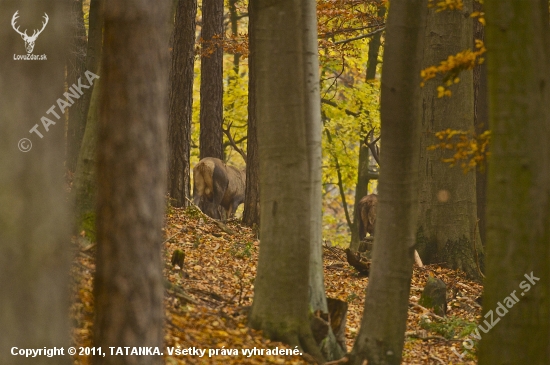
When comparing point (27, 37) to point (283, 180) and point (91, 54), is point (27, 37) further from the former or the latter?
point (91, 54)

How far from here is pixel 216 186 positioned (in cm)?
1858

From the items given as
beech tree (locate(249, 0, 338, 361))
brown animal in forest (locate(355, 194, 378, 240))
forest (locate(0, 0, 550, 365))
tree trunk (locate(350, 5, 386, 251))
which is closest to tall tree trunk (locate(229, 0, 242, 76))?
tree trunk (locate(350, 5, 386, 251))

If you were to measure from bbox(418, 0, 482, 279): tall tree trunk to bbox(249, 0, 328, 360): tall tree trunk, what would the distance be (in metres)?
7.16

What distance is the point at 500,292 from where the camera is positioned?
5.81 meters

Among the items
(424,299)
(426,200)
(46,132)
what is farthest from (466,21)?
(46,132)

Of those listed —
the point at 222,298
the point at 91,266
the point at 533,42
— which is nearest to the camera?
the point at 533,42

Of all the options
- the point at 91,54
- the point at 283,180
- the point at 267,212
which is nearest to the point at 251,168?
the point at 91,54

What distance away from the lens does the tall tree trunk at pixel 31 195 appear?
376cm

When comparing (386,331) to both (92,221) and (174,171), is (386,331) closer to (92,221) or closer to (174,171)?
(92,221)

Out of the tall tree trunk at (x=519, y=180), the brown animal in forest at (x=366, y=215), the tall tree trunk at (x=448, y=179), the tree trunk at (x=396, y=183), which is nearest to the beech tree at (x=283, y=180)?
the tree trunk at (x=396, y=183)

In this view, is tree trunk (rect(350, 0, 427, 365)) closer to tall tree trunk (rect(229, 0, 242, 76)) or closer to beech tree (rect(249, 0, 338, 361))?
beech tree (rect(249, 0, 338, 361))

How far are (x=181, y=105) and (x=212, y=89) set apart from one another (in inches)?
115

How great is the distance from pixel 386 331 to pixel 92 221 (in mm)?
4193

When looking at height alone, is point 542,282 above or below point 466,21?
below
